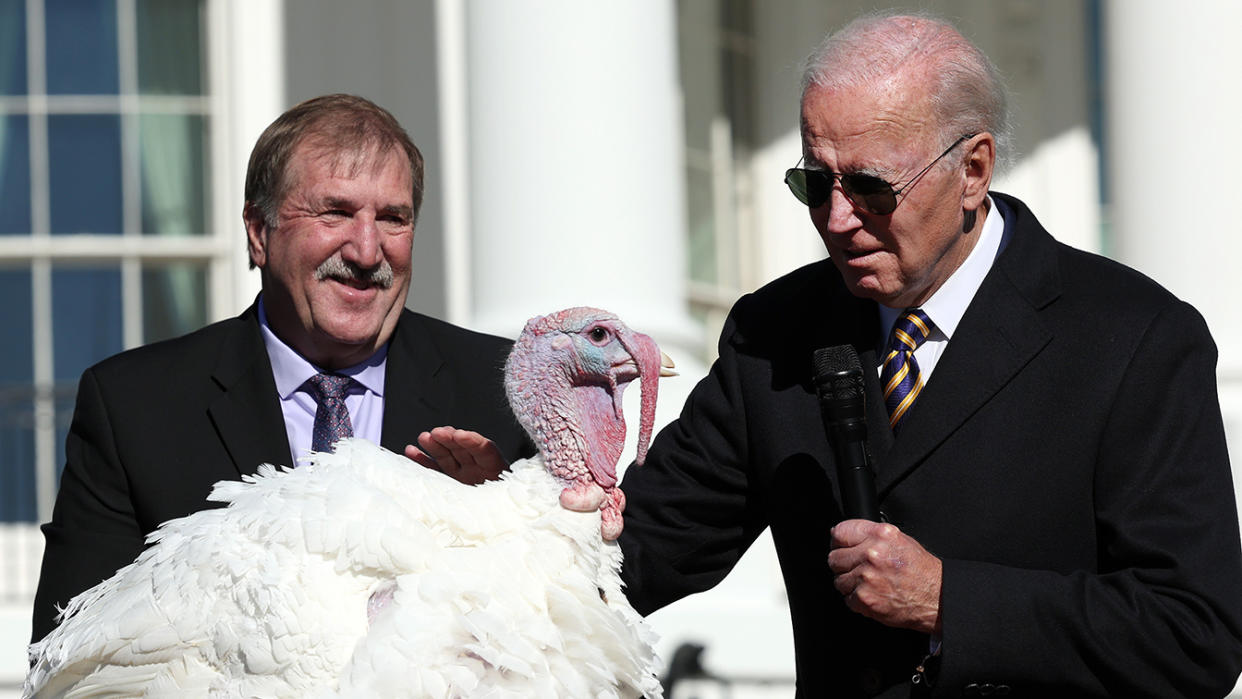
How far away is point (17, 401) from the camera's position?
9594 mm

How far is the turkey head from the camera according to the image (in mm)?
3488

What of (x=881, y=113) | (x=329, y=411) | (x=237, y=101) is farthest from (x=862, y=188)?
(x=237, y=101)

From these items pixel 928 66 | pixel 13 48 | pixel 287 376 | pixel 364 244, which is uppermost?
pixel 13 48

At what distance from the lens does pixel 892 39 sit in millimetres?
3434

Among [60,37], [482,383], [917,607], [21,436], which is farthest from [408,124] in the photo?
[917,607]

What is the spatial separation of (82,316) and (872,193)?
24.1 feet

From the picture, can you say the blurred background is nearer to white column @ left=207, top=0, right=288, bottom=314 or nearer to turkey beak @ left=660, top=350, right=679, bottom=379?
white column @ left=207, top=0, right=288, bottom=314

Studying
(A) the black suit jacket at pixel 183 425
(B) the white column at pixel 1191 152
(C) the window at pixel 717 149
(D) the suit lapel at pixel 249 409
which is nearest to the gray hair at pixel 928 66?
(A) the black suit jacket at pixel 183 425

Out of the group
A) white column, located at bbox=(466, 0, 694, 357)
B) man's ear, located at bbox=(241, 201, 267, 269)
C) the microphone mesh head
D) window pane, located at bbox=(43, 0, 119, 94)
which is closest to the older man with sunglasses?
the microphone mesh head

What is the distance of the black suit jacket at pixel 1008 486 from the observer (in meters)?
3.14

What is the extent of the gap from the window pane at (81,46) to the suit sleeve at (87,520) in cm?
621

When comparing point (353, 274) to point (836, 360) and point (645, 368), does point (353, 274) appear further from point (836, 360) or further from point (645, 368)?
point (836, 360)

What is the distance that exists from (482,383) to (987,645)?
1548 mm

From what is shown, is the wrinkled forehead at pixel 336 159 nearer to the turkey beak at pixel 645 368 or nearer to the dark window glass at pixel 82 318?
the turkey beak at pixel 645 368
